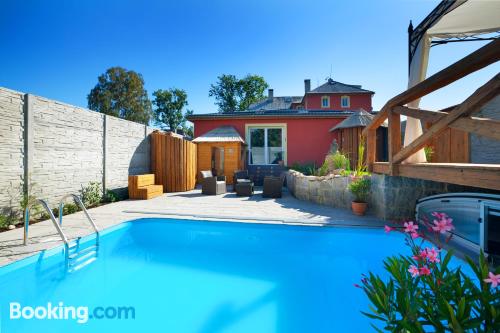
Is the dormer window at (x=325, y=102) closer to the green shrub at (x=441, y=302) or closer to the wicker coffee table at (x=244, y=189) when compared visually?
the wicker coffee table at (x=244, y=189)

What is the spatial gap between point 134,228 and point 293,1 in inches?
315

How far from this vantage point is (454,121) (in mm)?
3578

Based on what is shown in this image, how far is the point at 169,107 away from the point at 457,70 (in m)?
45.7

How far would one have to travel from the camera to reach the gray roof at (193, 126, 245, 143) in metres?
13.2

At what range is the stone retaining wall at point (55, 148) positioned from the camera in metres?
5.74

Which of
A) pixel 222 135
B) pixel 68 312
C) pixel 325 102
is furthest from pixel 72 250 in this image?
pixel 325 102

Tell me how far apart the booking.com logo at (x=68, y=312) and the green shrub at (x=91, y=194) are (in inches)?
207

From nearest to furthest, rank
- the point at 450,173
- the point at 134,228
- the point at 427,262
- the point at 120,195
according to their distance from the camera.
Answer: the point at 427,262 → the point at 450,173 → the point at 134,228 → the point at 120,195

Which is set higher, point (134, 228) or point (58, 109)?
point (58, 109)

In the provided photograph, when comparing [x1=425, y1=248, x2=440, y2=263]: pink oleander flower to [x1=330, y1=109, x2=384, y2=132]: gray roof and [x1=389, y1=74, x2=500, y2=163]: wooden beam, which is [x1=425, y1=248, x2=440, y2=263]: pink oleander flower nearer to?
[x1=389, y1=74, x2=500, y2=163]: wooden beam

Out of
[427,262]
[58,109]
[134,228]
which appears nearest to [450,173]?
[427,262]

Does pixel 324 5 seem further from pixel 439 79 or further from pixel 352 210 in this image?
pixel 352 210

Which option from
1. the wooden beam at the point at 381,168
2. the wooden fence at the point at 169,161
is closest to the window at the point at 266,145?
the wooden fence at the point at 169,161

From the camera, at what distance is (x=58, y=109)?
7.03m
